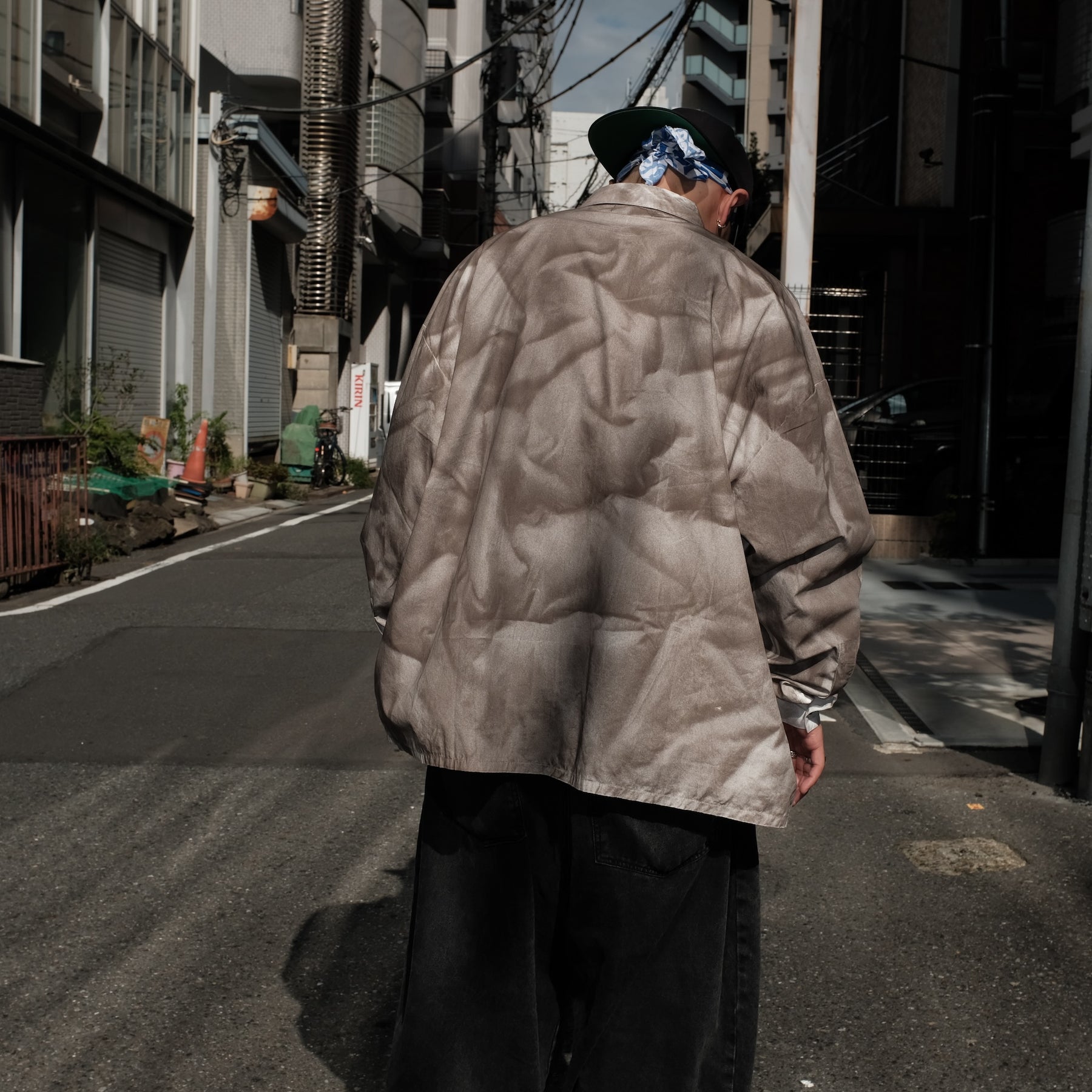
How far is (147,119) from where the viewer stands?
18.8 metres

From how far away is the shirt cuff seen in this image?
1.98 m

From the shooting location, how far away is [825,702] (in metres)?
1.99

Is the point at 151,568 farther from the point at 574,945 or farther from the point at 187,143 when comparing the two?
the point at 187,143

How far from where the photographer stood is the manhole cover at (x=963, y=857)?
4.07 metres

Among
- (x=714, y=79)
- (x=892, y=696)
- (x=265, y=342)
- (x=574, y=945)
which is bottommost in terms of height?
(x=892, y=696)

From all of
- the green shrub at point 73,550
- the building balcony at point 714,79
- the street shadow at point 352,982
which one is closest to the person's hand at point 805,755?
the street shadow at point 352,982

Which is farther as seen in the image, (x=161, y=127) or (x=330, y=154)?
(x=330, y=154)

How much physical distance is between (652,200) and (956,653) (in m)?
6.11

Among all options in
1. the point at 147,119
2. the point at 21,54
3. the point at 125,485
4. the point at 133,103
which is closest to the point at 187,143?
the point at 147,119

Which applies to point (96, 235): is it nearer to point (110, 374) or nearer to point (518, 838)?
point (110, 374)

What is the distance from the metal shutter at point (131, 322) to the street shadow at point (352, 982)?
1432cm

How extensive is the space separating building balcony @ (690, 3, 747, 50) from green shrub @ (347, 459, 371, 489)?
42781mm

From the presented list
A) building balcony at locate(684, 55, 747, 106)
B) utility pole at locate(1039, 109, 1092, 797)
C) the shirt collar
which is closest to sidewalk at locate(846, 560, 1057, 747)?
utility pole at locate(1039, 109, 1092, 797)

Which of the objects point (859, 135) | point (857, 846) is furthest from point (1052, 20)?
point (857, 846)
